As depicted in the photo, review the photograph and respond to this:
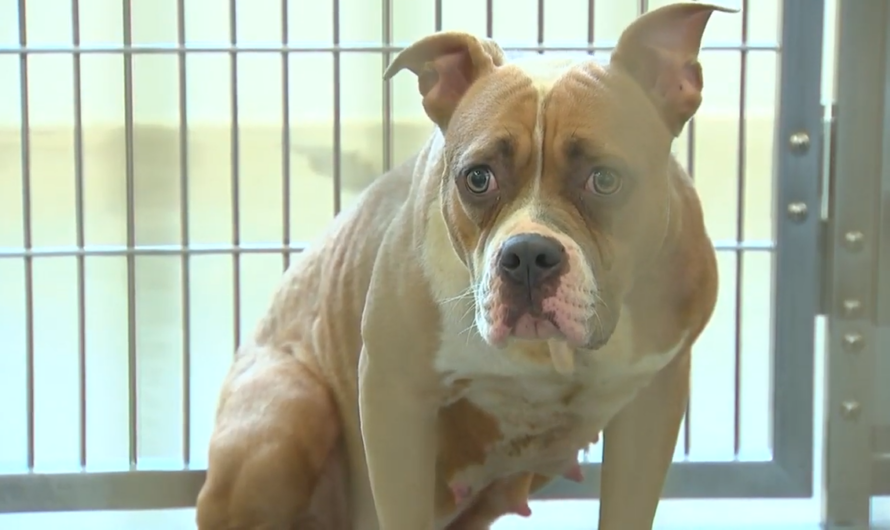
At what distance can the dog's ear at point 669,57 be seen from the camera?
1.46m

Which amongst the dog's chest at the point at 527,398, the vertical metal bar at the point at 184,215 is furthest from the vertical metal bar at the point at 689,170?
the vertical metal bar at the point at 184,215

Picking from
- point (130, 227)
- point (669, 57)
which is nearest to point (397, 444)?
point (669, 57)

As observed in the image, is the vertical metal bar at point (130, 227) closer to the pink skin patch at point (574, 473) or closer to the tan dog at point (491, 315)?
the tan dog at point (491, 315)

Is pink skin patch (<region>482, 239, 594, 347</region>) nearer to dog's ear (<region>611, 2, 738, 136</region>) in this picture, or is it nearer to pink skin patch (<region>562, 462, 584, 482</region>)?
dog's ear (<region>611, 2, 738, 136</region>)

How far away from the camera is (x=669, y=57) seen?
4.84 ft

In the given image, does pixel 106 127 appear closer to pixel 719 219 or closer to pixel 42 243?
pixel 42 243

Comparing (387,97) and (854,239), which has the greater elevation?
(387,97)

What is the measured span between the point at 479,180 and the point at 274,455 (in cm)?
56

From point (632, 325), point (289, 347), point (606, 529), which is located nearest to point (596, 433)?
point (606, 529)

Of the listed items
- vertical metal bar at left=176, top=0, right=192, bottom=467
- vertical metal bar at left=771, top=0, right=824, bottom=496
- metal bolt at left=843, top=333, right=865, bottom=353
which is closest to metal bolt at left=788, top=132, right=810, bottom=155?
vertical metal bar at left=771, top=0, right=824, bottom=496

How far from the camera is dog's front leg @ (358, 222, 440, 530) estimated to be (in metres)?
1.55

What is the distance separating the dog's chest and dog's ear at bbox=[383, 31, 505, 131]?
0.31 meters

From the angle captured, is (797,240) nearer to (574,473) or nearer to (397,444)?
(574,473)

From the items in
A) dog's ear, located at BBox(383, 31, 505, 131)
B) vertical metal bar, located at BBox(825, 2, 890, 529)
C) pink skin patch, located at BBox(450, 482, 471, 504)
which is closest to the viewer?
dog's ear, located at BBox(383, 31, 505, 131)
